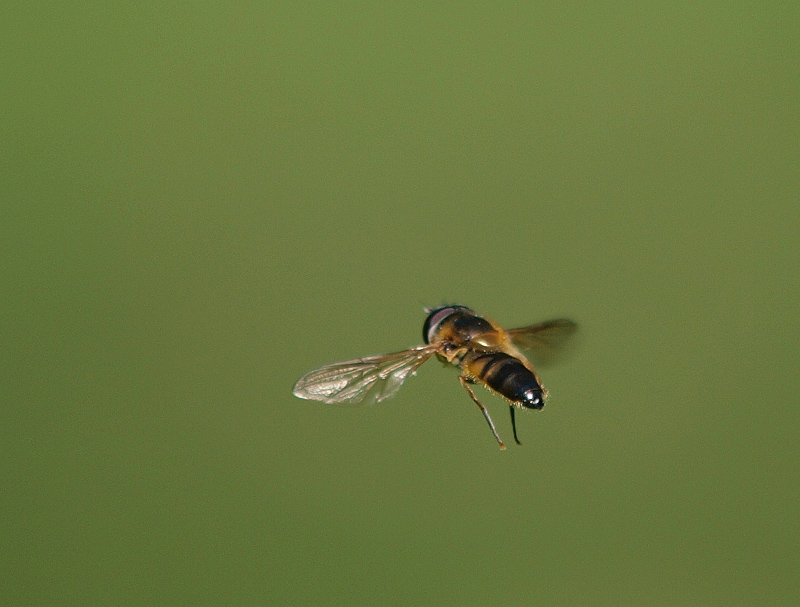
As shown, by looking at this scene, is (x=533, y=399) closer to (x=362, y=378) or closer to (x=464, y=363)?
(x=464, y=363)

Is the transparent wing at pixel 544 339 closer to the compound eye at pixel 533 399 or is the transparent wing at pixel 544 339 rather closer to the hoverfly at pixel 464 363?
the hoverfly at pixel 464 363

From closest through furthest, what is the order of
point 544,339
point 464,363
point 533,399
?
1. point 533,399
2. point 464,363
3. point 544,339

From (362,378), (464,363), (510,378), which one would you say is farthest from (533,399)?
(362,378)

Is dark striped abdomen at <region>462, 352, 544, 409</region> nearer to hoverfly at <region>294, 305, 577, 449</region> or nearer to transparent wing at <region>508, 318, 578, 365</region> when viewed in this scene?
hoverfly at <region>294, 305, 577, 449</region>

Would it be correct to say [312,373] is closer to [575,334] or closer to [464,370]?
[464,370]

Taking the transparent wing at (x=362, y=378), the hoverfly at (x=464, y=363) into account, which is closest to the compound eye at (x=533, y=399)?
the hoverfly at (x=464, y=363)

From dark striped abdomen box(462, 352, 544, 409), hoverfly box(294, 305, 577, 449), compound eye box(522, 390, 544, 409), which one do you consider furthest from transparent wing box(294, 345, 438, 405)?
compound eye box(522, 390, 544, 409)

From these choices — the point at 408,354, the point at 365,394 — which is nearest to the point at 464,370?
the point at 408,354
